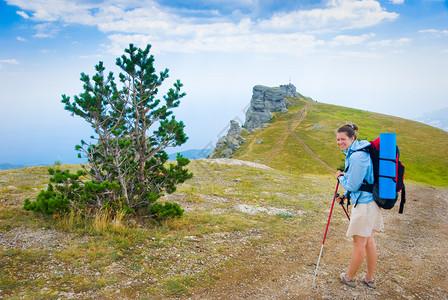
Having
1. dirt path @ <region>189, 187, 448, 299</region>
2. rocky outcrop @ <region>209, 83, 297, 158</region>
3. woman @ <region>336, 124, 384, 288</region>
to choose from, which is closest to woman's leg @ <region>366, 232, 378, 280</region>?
woman @ <region>336, 124, 384, 288</region>

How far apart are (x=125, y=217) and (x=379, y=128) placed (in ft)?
390

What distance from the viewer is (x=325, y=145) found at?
84.4 m

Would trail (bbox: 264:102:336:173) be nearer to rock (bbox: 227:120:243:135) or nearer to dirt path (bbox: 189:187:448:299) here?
rock (bbox: 227:120:243:135)

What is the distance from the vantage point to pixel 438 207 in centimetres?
1673

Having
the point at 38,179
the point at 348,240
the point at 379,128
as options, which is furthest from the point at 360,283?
the point at 379,128

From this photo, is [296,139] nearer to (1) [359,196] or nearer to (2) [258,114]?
(2) [258,114]

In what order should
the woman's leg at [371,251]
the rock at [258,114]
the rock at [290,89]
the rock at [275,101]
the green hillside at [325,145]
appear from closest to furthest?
the woman's leg at [371,251]
the green hillside at [325,145]
the rock at [258,114]
the rock at [275,101]
the rock at [290,89]

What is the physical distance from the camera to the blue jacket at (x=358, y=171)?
194 inches

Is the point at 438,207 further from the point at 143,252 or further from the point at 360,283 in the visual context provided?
the point at 143,252

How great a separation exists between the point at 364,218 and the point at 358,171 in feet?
3.45

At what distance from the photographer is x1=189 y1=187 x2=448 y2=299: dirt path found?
5559 mm

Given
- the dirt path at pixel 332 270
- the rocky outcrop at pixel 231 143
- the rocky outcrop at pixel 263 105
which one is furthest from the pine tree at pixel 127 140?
the rocky outcrop at pixel 263 105

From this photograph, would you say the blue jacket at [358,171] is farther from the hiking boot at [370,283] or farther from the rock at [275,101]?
the rock at [275,101]

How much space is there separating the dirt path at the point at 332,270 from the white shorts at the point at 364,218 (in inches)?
62.9
